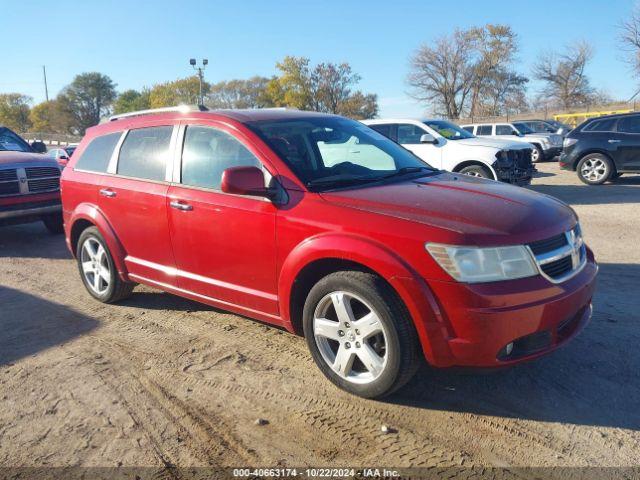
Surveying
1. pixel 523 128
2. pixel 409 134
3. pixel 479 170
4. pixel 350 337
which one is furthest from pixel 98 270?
pixel 523 128

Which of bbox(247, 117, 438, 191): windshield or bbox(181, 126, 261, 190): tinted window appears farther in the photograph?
bbox(181, 126, 261, 190): tinted window

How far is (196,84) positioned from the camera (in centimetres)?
8069

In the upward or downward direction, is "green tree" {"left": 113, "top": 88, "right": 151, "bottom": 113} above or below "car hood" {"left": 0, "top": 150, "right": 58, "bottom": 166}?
above

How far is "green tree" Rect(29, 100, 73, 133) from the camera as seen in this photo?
282 ft

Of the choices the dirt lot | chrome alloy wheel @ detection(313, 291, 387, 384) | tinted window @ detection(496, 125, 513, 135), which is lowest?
the dirt lot

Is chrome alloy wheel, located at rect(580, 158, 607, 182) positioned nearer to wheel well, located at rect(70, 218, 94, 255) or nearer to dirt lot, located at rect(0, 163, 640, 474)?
dirt lot, located at rect(0, 163, 640, 474)

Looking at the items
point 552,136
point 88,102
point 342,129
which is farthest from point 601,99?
point 88,102

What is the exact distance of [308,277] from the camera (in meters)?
3.43

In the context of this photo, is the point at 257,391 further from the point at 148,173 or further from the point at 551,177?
the point at 551,177

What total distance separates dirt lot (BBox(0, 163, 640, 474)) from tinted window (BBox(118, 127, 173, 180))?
131 cm

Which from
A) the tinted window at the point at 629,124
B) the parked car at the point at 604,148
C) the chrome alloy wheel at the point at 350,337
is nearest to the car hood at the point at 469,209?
the chrome alloy wheel at the point at 350,337

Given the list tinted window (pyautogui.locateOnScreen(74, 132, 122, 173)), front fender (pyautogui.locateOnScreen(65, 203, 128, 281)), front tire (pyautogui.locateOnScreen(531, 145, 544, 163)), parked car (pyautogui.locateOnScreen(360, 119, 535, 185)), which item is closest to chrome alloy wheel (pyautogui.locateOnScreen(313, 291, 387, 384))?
front fender (pyautogui.locateOnScreen(65, 203, 128, 281))

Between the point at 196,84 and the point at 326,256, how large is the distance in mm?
83257

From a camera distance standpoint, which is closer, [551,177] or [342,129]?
[342,129]
